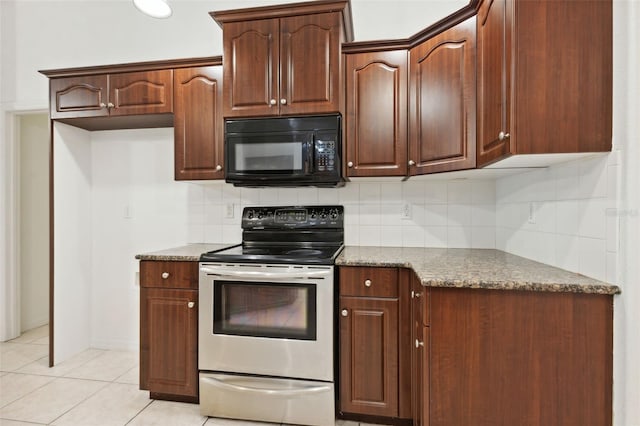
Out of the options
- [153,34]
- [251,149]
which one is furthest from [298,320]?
[153,34]

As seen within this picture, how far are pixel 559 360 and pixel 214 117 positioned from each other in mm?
2261

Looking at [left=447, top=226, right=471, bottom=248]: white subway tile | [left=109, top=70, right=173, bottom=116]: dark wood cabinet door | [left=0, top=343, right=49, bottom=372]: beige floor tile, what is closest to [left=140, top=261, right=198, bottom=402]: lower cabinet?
[left=109, top=70, right=173, bottom=116]: dark wood cabinet door

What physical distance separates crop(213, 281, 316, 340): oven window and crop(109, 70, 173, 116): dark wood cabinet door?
1340 millimetres

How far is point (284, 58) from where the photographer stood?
6.98ft

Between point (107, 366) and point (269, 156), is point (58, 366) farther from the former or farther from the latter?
point (269, 156)

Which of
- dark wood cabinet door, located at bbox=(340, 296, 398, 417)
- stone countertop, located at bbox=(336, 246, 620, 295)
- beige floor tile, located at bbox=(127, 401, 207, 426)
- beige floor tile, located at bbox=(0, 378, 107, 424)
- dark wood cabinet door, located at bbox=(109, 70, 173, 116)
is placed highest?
dark wood cabinet door, located at bbox=(109, 70, 173, 116)

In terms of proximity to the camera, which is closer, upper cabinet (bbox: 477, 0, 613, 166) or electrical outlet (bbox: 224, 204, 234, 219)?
upper cabinet (bbox: 477, 0, 613, 166)

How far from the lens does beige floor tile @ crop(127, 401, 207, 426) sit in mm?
1935

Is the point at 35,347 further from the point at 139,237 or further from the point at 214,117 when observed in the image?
the point at 214,117

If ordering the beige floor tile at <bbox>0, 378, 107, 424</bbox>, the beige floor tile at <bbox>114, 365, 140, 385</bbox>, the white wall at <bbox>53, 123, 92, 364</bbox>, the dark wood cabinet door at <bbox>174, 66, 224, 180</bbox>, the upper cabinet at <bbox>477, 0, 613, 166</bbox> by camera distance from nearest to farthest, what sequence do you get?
the upper cabinet at <bbox>477, 0, 613, 166</bbox>
the beige floor tile at <bbox>0, 378, 107, 424</bbox>
the dark wood cabinet door at <bbox>174, 66, 224, 180</bbox>
the beige floor tile at <bbox>114, 365, 140, 385</bbox>
the white wall at <bbox>53, 123, 92, 364</bbox>

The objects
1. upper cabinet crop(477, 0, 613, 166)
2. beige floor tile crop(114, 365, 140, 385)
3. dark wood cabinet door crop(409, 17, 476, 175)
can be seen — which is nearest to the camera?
upper cabinet crop(477, 0, 613, 166)

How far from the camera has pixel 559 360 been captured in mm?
1318

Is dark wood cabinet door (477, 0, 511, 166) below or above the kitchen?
above

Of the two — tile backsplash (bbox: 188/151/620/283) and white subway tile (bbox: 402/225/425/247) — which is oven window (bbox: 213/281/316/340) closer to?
tile backsplash (bbox: 188/151/620/283)
